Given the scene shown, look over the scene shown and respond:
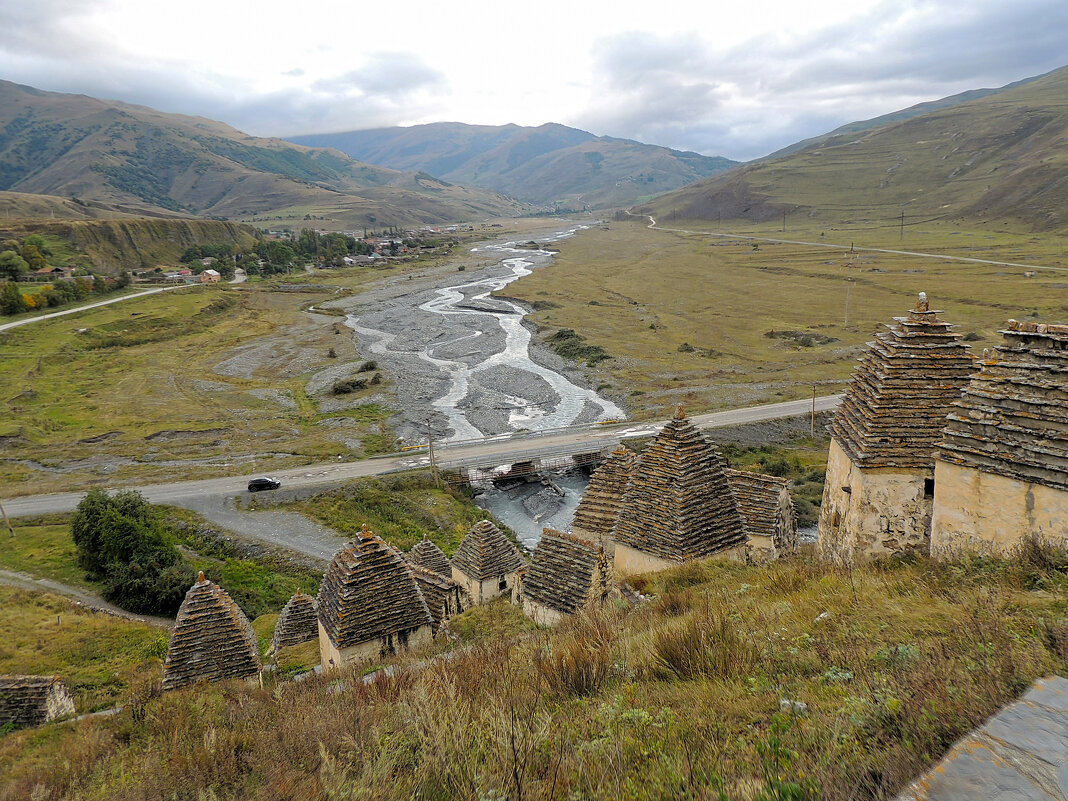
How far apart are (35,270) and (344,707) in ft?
434

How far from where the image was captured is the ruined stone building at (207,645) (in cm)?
1373

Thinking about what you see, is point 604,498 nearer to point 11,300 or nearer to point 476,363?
point 476,363

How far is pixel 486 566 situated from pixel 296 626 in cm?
609

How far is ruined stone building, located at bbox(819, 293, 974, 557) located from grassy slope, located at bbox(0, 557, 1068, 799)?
946mm

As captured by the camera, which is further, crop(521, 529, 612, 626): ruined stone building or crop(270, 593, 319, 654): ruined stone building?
crop(270, 593, 319, 654): ruined stone building

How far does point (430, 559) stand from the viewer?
20594 millimetres

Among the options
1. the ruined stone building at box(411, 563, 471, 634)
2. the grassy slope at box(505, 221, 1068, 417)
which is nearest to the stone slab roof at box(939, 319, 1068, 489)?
the ruined stone building at box(411, 563, 471, 634)

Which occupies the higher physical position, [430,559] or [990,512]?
[990,512]

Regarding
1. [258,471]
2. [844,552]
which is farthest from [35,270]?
[844,552]

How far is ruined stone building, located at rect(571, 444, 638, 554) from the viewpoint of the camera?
1709 cm

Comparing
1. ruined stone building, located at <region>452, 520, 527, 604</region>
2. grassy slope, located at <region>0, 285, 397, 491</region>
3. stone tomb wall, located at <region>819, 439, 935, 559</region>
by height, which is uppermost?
stone tomb wall, located at <region>819, 439, 935, 559</region>

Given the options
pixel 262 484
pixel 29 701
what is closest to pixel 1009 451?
pixel 29 701

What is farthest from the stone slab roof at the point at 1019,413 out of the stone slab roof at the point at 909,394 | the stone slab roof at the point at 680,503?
the stone slab roof at the point at 680,503

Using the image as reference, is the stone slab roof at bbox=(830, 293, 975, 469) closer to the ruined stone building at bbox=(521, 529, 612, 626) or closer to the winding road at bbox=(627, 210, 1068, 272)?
the ruined stone building at bbox=(521, 529, 612, 626)
